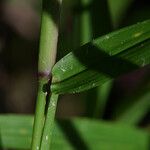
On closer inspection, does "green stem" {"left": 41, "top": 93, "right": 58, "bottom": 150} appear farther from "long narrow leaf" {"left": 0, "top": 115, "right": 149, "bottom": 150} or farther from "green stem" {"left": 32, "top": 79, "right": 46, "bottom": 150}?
"long narrow leaf" {"left": 0, "top": 115, "right": 149, "bottom": 150}

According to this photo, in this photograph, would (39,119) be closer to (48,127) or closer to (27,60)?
(48,127)

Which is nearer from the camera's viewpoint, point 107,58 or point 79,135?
point 107,58

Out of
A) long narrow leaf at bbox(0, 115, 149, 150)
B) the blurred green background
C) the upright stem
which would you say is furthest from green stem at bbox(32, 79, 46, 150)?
the blurred green background

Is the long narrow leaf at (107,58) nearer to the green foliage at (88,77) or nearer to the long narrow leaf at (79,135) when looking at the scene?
the green foliage at (88,77)

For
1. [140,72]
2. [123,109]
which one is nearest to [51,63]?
[123,109]

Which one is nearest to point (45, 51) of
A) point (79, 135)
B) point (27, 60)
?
point (79, 135)

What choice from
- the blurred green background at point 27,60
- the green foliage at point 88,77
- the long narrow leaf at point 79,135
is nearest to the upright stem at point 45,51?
the green foliage at point 88,77

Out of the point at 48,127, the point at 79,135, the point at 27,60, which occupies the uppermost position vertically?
the point at 48,127

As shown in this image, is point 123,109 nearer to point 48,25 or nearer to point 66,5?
point 66,5
